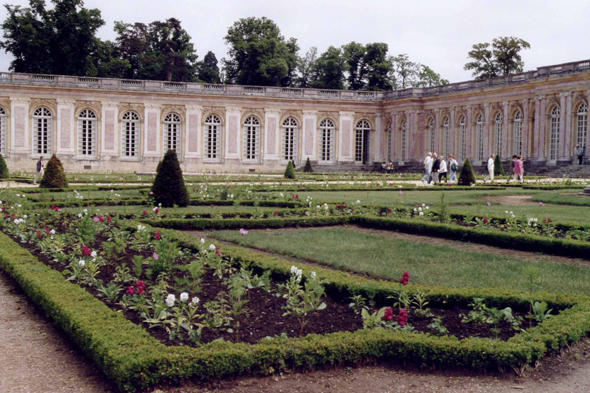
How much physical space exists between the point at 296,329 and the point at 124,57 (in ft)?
176

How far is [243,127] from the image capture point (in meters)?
44.7

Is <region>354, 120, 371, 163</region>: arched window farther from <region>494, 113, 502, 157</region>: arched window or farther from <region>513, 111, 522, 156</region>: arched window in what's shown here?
<region>513, 111, 522, 156</region>: arched window

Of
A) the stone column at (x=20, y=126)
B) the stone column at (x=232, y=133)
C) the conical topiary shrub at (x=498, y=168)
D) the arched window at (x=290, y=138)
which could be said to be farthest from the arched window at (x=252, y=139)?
the conical topiary shrub at (x=498, y=168)

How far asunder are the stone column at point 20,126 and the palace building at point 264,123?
0.06 meters

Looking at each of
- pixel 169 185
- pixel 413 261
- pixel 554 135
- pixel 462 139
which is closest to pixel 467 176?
pixel 169 185

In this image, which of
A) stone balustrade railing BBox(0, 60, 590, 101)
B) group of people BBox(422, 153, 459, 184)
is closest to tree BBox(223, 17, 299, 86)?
stone balustrade railing BBox(0, 60, 590, 101)

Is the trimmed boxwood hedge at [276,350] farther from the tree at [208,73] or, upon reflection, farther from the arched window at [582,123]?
the tree at [208,73]

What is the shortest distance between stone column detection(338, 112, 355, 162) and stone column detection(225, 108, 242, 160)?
7464 mm

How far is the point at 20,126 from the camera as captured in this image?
132ft

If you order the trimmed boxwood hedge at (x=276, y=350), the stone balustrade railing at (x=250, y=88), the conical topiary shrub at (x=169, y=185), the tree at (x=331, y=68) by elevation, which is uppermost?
the tree at (x=331, y=68)

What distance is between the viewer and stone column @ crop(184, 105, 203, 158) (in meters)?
43.5

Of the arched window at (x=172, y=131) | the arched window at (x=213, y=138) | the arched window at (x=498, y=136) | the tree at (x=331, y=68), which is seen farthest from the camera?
the tree at (x=331, y=68)

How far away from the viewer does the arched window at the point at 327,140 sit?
1817 inches

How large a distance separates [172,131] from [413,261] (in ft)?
122
